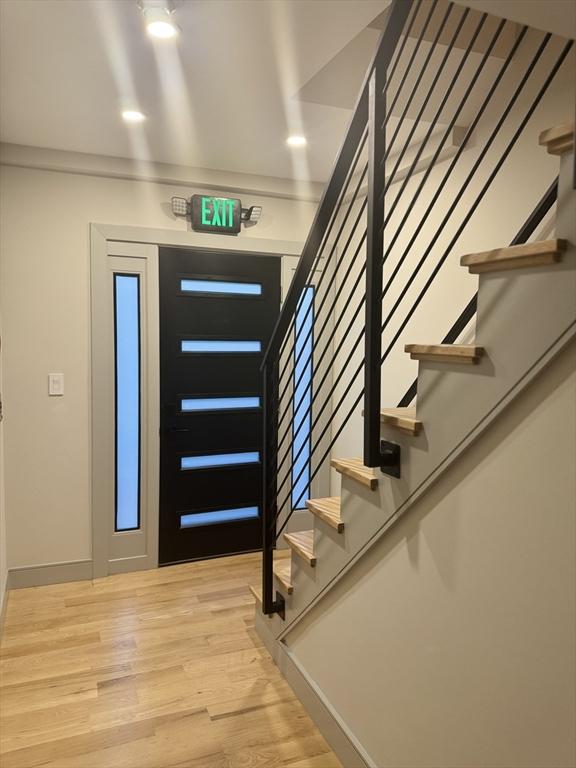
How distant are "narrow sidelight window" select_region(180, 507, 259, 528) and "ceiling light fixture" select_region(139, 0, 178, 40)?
2.90 meters

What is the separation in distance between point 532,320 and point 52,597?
3257 mm

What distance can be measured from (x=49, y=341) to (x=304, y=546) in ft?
7.00

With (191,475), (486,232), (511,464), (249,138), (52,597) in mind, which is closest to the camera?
(511,464)

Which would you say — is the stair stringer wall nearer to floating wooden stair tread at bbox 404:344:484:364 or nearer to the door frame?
floating wooden stair tread at bbox 404:344:484:364

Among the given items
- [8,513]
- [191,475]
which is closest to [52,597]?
[8,513]

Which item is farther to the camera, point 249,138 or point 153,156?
point 153,156

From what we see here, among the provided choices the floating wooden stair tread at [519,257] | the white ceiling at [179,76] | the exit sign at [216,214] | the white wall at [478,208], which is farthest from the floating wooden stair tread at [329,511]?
the exit sign at [216,214]

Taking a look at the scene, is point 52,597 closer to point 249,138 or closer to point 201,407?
point 201,407

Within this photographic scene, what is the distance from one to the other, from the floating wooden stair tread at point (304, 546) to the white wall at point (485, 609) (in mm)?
338

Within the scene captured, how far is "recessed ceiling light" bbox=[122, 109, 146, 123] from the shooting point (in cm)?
269

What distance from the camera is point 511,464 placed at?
51.1 inches

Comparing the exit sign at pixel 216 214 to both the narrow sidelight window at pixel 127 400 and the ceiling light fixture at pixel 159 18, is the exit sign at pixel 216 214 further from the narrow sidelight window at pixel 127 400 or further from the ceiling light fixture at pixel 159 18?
the ceiling light fixture at pixel 159 18

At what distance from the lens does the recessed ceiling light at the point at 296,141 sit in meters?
3.05

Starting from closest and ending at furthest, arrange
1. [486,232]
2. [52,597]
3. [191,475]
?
[486,232] < [52,597] < [191,475]
